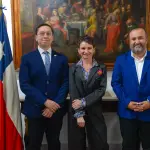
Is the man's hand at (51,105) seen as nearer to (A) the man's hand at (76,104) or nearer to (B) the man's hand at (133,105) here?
(A) the man's hand at (76,104)

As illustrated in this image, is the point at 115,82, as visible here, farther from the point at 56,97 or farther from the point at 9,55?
the point at 9,55

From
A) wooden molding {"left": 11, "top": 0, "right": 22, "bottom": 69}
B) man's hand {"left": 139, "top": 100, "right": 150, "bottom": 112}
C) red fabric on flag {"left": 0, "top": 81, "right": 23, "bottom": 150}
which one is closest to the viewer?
man's hand {"left": 139, "top": 100, "right": 150, "bottom": 112}

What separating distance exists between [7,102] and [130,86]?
1.21 metres

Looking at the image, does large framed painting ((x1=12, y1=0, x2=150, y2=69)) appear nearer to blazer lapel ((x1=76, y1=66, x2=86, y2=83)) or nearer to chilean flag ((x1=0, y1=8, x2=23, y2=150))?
chilean flag ((x1=0, y1=8, x2=23, y2=150))

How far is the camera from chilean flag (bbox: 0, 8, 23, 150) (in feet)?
7.69

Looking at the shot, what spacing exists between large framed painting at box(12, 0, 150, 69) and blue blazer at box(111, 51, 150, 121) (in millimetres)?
881

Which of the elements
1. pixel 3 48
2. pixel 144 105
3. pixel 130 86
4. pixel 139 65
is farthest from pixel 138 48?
pixel 3 48

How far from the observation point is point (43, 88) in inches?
87.7

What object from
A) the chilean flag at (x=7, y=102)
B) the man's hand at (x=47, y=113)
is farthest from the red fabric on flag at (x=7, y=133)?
the man's hand at (x=47, y=113)

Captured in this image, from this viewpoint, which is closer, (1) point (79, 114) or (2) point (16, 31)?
(1) point (79, 114)

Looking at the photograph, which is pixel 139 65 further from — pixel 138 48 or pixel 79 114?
pixel 79 114

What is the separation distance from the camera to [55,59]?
2273 millimetres

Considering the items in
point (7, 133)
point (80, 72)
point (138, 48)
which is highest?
point (138, 48)

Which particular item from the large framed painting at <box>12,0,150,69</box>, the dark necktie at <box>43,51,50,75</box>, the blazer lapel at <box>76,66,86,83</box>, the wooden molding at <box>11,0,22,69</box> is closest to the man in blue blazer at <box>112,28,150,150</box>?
the blazer lapel at <box>76,66,86,83</box>
